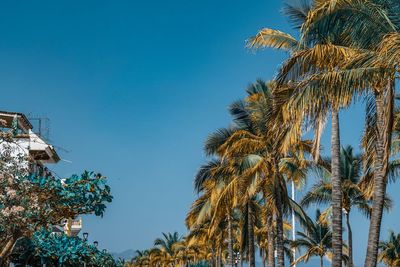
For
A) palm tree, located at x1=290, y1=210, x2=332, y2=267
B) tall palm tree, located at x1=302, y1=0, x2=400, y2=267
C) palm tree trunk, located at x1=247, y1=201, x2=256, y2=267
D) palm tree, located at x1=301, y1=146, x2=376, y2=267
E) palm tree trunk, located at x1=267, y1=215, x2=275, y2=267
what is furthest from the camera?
palm tree, located at x1=290, y1=210, x2=332, y2=267

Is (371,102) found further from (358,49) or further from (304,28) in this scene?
(304,28)

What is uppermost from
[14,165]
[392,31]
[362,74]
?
[392,31]

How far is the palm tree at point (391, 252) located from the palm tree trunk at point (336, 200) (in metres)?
34.4

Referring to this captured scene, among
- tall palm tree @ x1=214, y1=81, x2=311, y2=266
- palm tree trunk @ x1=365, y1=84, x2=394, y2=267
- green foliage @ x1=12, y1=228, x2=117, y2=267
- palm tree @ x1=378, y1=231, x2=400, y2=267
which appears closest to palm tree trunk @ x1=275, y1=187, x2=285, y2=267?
tall palm tree @ x1=214, y1=81, x2=311, y2=266

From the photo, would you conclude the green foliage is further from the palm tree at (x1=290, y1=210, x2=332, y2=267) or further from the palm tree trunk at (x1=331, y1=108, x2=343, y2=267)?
the palm tree at (x1=290, y1=210, x2=332, y2=267)

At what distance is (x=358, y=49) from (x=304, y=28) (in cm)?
153

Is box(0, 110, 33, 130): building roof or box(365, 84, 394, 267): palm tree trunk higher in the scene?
box(0, 110, 33, 130): building roof

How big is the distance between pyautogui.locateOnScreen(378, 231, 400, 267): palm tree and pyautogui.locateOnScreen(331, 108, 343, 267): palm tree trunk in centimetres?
3440

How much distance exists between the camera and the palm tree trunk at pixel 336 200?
19.6 meters

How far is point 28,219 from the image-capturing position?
1495 cm

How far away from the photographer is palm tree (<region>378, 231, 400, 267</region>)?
173 ft

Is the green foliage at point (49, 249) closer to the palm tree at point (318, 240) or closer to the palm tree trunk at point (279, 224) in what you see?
the palm tree trunk at point (279, 224)

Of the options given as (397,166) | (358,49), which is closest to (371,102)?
(358,49)

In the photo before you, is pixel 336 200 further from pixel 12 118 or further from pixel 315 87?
pixel 12 118
